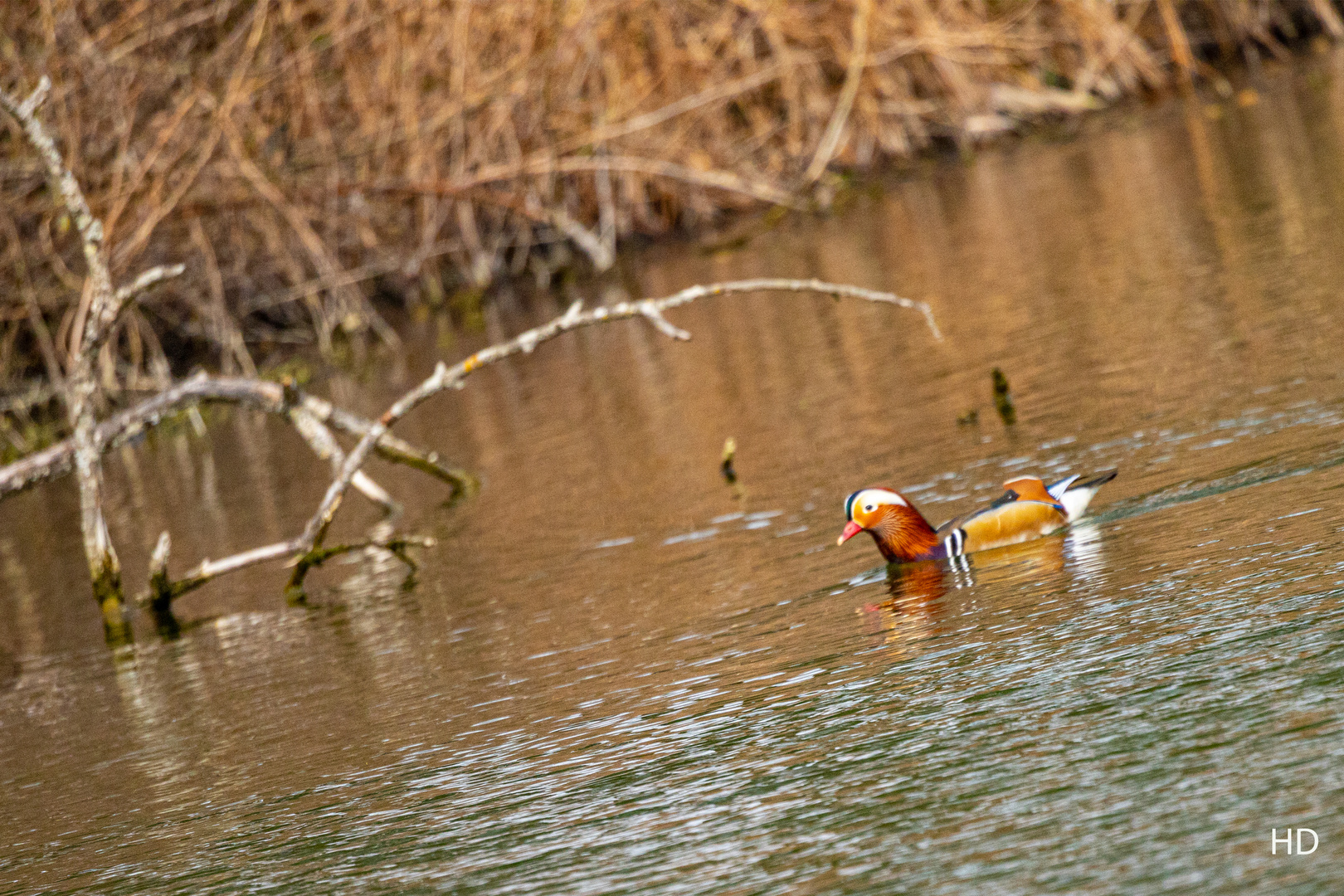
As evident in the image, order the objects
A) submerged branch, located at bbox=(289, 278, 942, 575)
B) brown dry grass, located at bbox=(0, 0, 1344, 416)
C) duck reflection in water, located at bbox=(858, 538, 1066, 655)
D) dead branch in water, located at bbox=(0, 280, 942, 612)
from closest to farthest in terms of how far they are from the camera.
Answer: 1. duck reflection in water, located at bbox=(858, 538, 1066, 655)
2. submerged branch, located at bbox=(289, 278, 942, 575)
3. dead branch in water, located at bbox=(0, 280, 942, 612)
4. brown dry grass, located at bbox=(0, 0, 1344, 416)

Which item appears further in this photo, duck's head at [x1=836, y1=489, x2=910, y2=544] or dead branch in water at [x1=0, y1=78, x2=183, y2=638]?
dead branch in water at [x1=0, y1=78, x2=183, y2=638]

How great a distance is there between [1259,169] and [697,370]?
6.95m

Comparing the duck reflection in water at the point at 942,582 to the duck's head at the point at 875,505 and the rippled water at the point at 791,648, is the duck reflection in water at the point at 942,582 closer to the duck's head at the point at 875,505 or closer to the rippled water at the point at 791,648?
the rippled water at the point at 791,648

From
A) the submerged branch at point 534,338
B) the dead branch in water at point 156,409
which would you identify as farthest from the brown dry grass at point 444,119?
the submerged branch at point 534,338

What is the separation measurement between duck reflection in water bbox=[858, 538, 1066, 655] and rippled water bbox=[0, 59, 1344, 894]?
3 cm

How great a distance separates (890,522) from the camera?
8.66 metres

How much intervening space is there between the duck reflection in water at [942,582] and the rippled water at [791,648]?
26mm

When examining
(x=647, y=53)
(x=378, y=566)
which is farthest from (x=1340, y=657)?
(x=647, y=53)

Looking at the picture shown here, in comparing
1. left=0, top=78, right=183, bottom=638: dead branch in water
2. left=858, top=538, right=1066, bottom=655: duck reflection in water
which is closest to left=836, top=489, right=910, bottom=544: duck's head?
left=858, top=538, right=1066, bottom=655: duck reflection in water

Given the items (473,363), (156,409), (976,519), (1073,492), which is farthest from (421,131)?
(1073,492)

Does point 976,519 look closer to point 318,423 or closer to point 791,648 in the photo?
point 791,648

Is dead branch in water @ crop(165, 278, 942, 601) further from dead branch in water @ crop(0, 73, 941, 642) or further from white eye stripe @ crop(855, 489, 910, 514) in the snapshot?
white eye stripe @ crop(855, 489, 910, 514)

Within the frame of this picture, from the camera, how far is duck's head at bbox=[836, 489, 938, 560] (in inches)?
340

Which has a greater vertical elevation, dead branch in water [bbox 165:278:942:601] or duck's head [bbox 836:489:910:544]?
dead branch in water [bbox 165:278:942:601]
